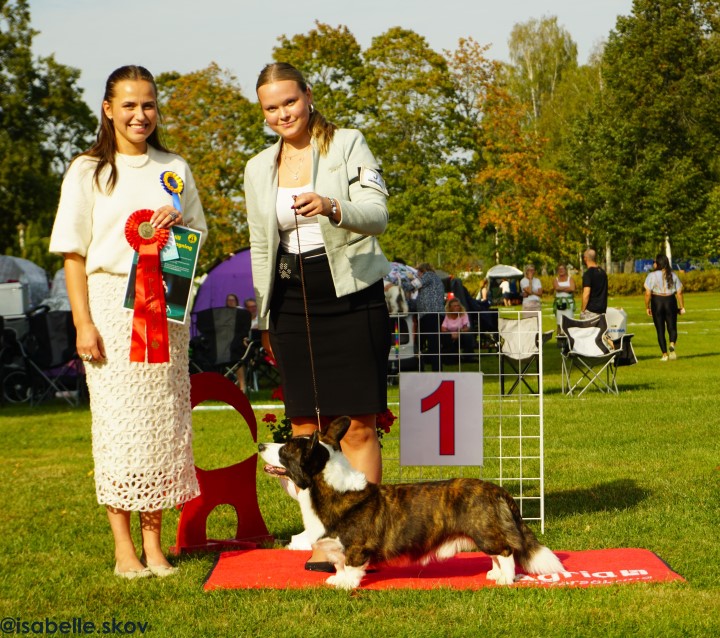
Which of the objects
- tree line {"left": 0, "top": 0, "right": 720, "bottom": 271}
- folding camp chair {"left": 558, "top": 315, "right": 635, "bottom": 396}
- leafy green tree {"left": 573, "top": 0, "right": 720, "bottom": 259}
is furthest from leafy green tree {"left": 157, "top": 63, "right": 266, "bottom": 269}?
leafy green tree {"left": 573, "top": 0, "right": 720, "bottom": 259}

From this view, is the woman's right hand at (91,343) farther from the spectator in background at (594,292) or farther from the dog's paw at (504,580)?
the spectator in background at (594,292)

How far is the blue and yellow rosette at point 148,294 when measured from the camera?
418cm

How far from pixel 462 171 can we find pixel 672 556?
30631mm

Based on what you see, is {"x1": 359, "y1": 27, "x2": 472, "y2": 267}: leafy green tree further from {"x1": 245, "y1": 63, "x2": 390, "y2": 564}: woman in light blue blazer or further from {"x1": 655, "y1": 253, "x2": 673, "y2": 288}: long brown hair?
{"x1": 245, "y1": 63, "x2": 390, "y2": 564}: woman in light blue blazer

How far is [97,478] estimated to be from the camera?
14.1 feet

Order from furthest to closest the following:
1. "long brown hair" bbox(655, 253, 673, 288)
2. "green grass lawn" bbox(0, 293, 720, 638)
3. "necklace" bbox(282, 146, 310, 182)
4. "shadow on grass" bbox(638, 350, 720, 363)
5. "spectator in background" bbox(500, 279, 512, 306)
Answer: "spectator in background" bbox(500, 279, 512, 306) → "shadow on grass" bbox(638, 350, 720, 363) → "long brown hair" bbox(655, 253, 673, 288) → "necklace" bbox(282, 146, 310, 182) → "green grass lawn" bbox(0, 293, 720, 638)

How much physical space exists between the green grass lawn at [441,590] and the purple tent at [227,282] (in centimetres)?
979

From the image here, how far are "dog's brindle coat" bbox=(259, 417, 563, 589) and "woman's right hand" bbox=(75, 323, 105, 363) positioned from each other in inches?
29.6

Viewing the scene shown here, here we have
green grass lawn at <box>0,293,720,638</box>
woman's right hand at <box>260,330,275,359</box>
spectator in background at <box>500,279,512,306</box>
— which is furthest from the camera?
spectator in background at <box>500,279,512,306</box>

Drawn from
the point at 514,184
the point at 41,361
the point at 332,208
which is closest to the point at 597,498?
the point at 332,208

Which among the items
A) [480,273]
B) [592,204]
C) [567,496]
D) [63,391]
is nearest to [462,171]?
[480,273]

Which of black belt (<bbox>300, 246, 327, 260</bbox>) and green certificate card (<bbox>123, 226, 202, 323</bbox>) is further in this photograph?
black belt (<bbox>300, 246, 327, 260</bbox>)

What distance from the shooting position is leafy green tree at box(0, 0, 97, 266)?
36.5 meters

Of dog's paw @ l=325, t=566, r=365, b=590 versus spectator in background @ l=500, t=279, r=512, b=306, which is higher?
dog's paw @ l=325, t=566, r=365, b=590
